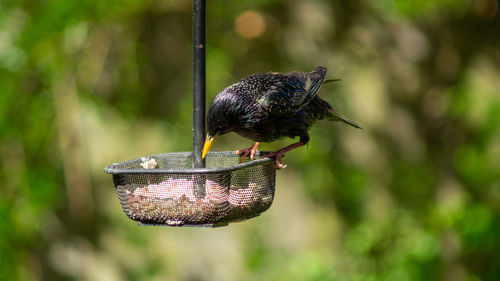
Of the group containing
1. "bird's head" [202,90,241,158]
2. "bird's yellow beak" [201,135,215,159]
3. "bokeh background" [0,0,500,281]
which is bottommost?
"bokeh background" [0,0,500,281]

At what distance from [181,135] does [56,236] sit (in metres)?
1.51

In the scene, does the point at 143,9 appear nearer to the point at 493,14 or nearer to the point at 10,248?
the point at 10,248

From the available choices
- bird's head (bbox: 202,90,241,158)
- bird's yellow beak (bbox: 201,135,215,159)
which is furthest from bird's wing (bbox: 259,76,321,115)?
bird's yellow beak (bbox: 201,135,215,159)

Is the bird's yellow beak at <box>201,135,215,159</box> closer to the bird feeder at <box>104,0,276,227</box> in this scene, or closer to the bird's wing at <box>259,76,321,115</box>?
the bird feeder at <box>104,0,276,227</box>

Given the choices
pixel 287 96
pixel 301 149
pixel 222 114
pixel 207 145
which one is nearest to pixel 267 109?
pixel 287 96

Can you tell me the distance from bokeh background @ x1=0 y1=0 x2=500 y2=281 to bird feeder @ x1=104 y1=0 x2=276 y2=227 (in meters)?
2.59

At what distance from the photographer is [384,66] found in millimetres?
4820

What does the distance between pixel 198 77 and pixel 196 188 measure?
0.41 m

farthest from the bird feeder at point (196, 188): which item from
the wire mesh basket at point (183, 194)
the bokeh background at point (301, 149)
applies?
the bokeh background at point (301, 149)

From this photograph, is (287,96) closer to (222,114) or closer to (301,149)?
(222,114)

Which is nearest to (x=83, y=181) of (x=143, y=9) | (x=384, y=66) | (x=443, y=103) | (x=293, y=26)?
(x=143, y=9)

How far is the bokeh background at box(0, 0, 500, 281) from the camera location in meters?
4.66

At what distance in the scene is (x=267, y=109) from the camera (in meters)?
2.50

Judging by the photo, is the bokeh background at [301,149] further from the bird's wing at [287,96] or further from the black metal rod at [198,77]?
the black metal rod at [198,77]
